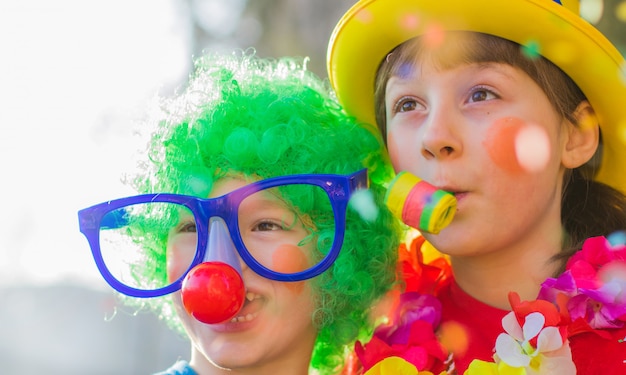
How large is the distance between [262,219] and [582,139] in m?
0.97

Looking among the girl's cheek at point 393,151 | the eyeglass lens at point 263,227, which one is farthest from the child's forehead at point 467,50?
the eyeglass lens at point 263,227

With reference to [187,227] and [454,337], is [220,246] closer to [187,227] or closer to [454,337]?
[187,227]

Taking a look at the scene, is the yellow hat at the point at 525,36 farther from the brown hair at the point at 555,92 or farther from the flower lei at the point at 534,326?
the flower lei at the point at 534,326

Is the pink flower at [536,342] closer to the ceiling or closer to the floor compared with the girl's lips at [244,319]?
closer to the floor

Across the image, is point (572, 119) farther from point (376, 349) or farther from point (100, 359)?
point (100, 359)

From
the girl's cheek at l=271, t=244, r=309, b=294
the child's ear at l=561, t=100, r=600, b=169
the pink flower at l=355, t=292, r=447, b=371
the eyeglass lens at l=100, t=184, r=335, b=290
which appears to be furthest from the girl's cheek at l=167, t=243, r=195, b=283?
the child's ear at l=561, t=100, r=600, b=169

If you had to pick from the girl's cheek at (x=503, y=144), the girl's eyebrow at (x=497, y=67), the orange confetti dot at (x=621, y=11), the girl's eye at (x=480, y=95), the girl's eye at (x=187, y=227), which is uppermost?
the orange confetti dot at (x=621, y=11)

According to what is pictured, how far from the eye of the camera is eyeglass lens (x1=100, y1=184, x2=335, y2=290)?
2.21 metres

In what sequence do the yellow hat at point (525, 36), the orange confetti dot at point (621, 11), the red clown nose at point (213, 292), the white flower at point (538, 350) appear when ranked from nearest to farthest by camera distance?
the white flower at point (538, 350) < the red clown nose at point (213, 292) < the yellow hat at point (525, 36) < the orange confetti dot at point (621, 11)

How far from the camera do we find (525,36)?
7.03ft

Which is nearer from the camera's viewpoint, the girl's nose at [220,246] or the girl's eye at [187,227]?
the girl's nose at [220,246]

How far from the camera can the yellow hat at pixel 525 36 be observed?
6.88 feet

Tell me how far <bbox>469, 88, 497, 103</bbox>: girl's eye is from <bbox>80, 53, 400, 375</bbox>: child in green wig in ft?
1.25

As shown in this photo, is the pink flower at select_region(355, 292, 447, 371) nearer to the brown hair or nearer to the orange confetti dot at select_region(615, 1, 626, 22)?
the brown hair
